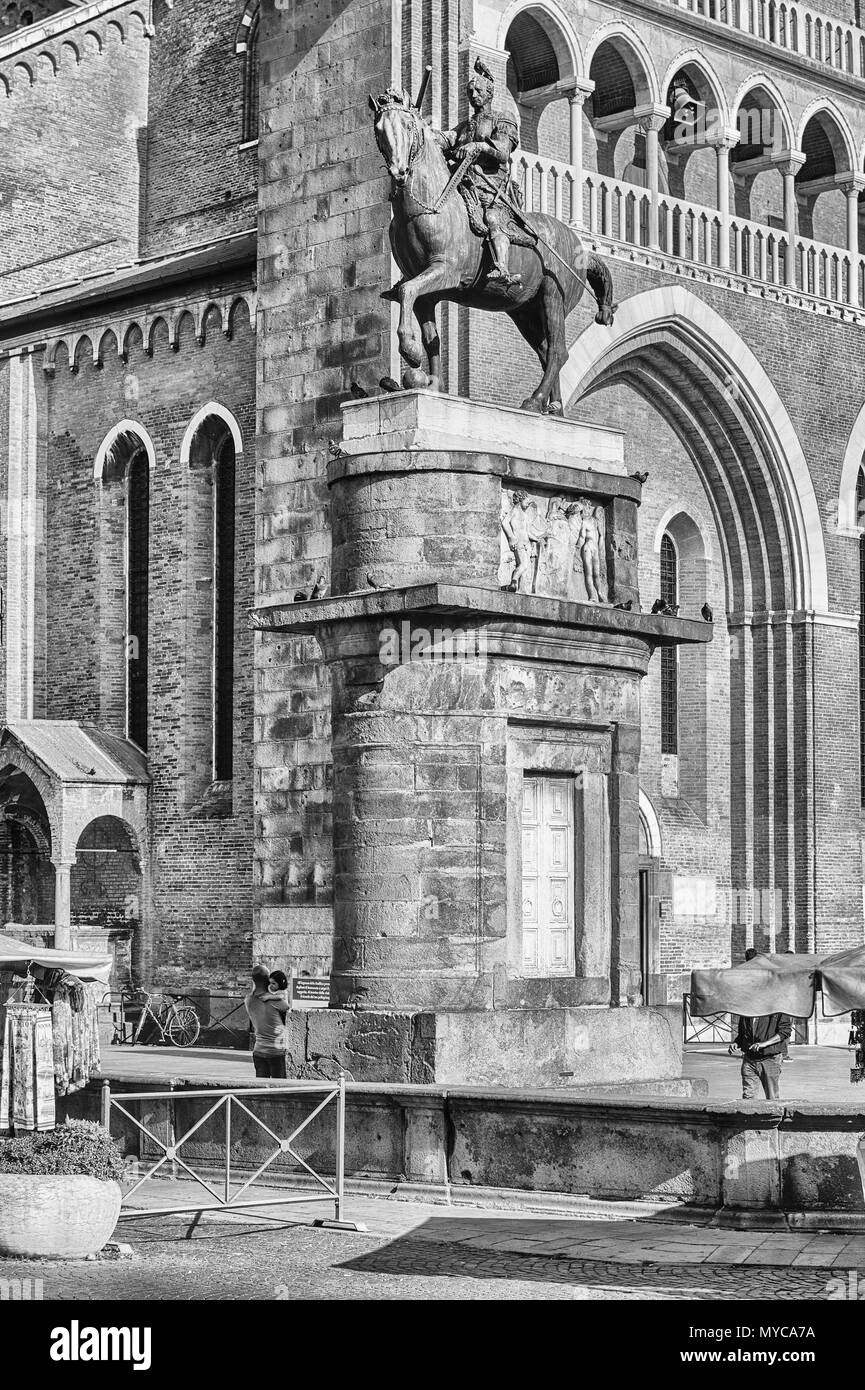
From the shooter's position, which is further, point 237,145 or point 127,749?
point 237,145

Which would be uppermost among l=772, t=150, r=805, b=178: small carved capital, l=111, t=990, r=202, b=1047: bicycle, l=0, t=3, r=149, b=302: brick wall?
l=0, t=3, r=149, b=302: brick wall

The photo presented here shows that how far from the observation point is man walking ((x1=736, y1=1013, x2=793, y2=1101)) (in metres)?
19.8

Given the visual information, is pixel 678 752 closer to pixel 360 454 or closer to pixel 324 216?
pixel 324 216

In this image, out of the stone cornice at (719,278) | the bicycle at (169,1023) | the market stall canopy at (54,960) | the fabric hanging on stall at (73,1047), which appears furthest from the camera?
the stone cornice at (719,278)

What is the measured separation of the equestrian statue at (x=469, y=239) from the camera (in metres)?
18.0

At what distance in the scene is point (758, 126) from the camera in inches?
1321

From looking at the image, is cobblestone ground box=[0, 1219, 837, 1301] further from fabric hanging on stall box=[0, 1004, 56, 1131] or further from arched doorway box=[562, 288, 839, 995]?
arched doorway box=[562, 288, 839, 995]

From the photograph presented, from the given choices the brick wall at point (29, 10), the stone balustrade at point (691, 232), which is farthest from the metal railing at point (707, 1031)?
the brick wall at point (29, 10)

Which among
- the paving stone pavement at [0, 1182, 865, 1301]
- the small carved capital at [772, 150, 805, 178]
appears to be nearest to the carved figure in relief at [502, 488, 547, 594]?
the paving stone pavement at [0, 1182, 865, 1301]

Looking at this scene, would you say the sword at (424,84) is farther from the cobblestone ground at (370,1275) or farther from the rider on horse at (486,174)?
the cobblestone ground at (370,1275)

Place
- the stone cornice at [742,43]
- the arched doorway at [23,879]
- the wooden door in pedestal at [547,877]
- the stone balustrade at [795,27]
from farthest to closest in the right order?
1. the arched doorway at [23,879]
2. the stone balustrade at [795,27]
3. the stone cornice at [742,43]
4. the wooden door in pedestal at [547,877]

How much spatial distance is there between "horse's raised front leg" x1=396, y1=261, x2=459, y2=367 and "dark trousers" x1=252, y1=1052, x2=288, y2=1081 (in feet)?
18.8

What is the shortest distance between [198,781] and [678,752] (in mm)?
6848
